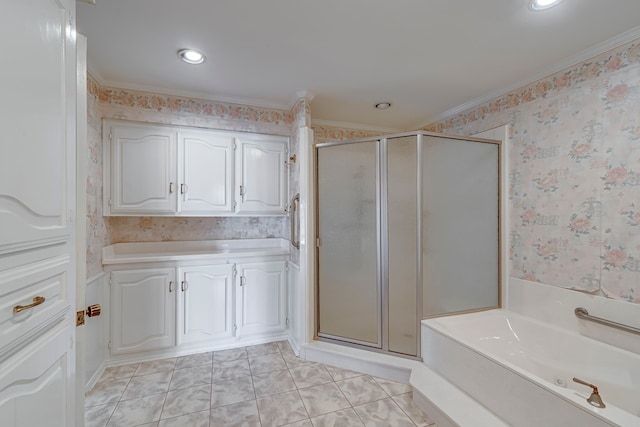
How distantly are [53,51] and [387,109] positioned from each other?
103 inches

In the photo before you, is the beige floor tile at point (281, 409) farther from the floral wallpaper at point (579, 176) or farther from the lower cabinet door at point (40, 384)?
the floral wallpaper at point (579, 176)

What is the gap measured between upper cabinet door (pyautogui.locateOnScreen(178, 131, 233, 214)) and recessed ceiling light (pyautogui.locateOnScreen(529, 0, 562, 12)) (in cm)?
228

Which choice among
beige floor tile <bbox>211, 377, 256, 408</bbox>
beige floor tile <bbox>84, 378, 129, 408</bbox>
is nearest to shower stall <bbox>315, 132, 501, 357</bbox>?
beige floor tile <bbox>211, 377, 256, 408</bbox>

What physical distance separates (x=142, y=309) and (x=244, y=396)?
1.12 metres

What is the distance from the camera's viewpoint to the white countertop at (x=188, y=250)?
90.4 inches

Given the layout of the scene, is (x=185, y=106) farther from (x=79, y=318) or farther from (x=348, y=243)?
(x=79, y=318)

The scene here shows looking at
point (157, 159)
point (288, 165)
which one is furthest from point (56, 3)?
point (288, 165)

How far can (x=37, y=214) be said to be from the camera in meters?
0.75

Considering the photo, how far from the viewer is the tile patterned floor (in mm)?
1676

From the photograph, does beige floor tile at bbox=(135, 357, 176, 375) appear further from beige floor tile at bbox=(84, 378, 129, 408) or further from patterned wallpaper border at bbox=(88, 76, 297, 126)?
patterned wallpaper border at bbox=(88, 76, 297, 126)

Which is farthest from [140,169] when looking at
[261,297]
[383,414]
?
[383,414]

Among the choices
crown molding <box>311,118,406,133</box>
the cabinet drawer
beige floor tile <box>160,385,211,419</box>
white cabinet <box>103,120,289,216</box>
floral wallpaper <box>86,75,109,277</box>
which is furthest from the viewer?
crown molding <box>311,118,406,133</box>

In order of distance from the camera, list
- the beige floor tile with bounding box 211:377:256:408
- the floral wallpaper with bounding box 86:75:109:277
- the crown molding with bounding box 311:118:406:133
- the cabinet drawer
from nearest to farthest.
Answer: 1. the cabinet drawer
2. the beige floor tile with bounding box 211:377:256:408
3. the floral wallpaper with bounding box 86:75:109:277
4. the crown molding with bounding box 311:118:406:133

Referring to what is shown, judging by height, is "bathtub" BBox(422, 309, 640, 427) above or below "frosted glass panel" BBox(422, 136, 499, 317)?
below
